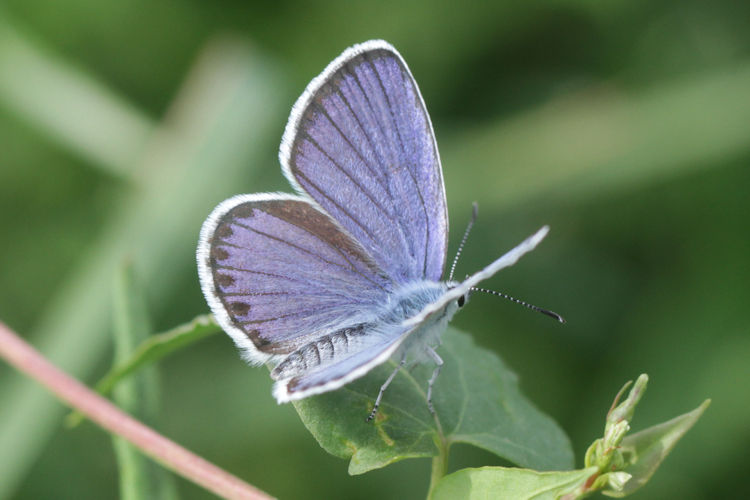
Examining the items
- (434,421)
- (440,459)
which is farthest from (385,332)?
(440,459)

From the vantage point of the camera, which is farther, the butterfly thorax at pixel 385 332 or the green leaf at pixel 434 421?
the butterfly thorax at pixel 385 332

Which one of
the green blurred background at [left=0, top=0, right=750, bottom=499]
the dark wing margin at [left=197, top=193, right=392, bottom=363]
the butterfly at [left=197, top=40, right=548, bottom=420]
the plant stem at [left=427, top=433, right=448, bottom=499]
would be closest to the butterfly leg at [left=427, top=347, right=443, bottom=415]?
the butterfly at [left=197, top=40, right=548, bottom=420]

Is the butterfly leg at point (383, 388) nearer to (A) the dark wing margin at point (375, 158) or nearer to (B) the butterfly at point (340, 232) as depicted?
(B) the butterfly at point (340, 232)

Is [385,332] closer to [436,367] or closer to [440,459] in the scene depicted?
[436,367]

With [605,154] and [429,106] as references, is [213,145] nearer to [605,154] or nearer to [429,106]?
[429,106]

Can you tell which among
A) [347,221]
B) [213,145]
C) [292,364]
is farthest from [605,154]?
[292,364]

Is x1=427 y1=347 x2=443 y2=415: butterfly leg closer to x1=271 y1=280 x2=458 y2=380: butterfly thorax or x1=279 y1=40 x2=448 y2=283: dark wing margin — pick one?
x1=271 y1=280 x2=458 y2=380: butterfly thorax

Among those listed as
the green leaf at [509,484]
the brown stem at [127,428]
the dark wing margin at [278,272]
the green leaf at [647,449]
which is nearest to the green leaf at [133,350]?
the dark wing margin at [278,272]
